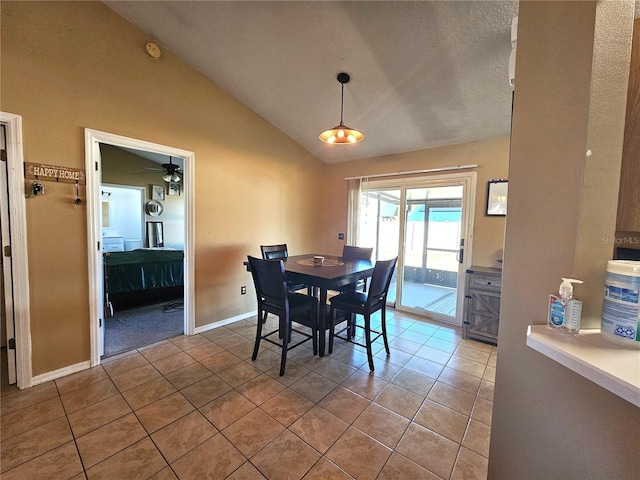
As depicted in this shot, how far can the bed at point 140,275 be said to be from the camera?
11.2 feet

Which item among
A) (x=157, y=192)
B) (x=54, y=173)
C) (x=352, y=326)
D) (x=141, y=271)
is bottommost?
(x=352, y=326)

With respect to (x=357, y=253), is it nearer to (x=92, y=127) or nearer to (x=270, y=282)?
(x=270, y=282)

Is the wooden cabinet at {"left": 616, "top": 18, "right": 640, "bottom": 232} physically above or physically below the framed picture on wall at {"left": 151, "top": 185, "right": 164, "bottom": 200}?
below

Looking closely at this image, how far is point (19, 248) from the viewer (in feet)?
6.47

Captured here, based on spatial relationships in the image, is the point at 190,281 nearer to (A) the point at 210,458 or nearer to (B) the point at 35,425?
(B) the point at 35,425

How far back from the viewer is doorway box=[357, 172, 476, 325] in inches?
136

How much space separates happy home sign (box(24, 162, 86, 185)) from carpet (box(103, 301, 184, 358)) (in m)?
1.65

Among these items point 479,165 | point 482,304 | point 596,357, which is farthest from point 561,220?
point 479,165

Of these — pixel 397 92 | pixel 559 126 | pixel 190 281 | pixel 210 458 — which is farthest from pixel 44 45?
pixel 559 126

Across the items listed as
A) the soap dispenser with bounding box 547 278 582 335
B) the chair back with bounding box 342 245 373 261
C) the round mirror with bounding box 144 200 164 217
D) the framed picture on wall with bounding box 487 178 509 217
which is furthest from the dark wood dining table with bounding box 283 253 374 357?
the round mirror with bounding box 144 200 164 217

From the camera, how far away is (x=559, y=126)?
33.5 inches

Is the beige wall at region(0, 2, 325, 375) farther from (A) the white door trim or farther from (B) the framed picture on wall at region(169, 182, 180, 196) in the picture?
(B) the framed picture on wall at region(169, 182, 180, 196)

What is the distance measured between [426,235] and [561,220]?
3.04 meters

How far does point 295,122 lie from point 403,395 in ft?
11.2
